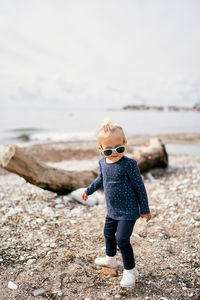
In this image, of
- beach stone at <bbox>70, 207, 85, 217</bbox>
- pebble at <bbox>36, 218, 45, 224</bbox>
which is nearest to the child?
pebble at <bbox>36, 218, 45, 224</bbox>

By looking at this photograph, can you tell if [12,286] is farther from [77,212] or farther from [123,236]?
[77,212]

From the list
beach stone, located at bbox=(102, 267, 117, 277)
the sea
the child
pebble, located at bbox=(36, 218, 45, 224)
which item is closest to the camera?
the child

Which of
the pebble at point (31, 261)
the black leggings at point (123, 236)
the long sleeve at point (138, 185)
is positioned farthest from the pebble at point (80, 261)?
the long sleeve at point (138, 185)

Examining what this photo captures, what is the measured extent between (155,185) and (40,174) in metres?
3.73

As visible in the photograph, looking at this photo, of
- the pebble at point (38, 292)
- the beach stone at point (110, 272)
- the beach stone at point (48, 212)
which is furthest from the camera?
the beach stone at point (48, 212)

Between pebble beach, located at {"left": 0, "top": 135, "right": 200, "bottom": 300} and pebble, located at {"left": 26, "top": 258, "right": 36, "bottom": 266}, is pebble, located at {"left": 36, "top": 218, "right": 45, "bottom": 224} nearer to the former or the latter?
pebble beach, located at {"left": 0, "top": 135, "right": 200, "bottom": 300}

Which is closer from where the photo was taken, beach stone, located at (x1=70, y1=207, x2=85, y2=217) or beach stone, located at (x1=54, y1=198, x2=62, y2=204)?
beach stone, located at (x1=70, y1=207, x2=85, y2=217)

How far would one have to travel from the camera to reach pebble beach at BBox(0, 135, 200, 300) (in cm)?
351

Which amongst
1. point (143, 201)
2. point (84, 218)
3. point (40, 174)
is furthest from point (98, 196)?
point (143, 201)

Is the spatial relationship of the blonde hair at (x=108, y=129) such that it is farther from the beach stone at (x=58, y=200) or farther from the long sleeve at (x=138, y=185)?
the beach stone at (x=58, y=200)

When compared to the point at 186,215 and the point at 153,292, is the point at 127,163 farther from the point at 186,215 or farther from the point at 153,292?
the point at 186,215

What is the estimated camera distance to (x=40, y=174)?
21.6ft

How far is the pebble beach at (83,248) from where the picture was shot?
3506 mm

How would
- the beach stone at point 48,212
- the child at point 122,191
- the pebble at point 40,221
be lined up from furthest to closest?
the beach stone at point 48,212 < the pebble at point 40,221 < the child at point 122,191
